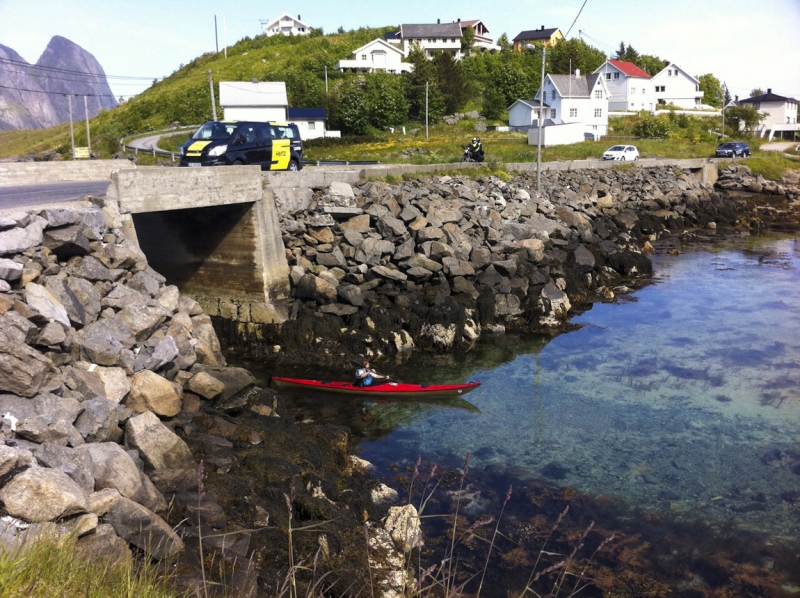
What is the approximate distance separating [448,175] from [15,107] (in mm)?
66147

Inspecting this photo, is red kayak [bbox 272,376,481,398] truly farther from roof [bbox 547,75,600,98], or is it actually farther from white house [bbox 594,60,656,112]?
white house [bbox 594,60,656,112]

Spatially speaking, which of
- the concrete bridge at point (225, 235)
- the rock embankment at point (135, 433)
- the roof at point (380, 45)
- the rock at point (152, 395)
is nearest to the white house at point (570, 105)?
the roof at point (380, 45)

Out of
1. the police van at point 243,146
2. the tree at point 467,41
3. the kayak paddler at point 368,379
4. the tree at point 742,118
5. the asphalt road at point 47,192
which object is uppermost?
the tree at point 467,41

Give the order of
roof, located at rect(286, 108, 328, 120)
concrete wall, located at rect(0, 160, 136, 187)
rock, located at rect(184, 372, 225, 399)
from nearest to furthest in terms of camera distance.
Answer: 1. rock, located at rect(184, 372, 225, 399)
2. concrete wall, located at rect(0, 160, 136, 187)
3. roof, located at rect(286, 108, 328, 120)

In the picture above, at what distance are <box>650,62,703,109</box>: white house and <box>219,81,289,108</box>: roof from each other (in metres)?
46.6

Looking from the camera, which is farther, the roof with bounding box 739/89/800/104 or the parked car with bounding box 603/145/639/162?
the roof with bounding box 739/89/800/104

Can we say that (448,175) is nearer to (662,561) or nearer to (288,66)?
(662,561)

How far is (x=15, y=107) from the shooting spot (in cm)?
7581

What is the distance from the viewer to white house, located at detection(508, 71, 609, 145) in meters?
61.8

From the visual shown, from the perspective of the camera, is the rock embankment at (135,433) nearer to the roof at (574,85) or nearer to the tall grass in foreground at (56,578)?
the tall grass in foreground at (56,578)

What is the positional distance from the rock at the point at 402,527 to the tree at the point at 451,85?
2402 inches

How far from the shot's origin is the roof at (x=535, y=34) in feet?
308

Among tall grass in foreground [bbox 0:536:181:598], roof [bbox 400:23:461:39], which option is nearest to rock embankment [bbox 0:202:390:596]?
tall grass in foreground [bbox 0:536:181:598]

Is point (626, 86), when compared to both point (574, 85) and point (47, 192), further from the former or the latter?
point (47, 192)
